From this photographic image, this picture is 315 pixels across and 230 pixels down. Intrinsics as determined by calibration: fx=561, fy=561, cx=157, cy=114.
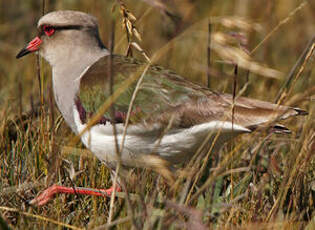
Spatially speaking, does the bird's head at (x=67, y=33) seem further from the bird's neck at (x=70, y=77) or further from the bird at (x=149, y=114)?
the bird at (x=149, y=114)

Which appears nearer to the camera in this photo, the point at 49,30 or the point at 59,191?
the point at 59,191

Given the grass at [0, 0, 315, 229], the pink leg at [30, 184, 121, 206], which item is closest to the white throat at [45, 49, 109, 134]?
the grass at [0, 0, 315, 229]

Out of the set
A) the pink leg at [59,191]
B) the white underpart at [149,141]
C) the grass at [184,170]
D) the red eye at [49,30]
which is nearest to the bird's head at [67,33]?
the red eye at [49,30]

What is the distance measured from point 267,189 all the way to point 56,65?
1831 millimetres

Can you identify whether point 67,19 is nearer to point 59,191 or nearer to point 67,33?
point 67,33

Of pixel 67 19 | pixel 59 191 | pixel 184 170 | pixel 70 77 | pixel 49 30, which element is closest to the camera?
pixel 184 170

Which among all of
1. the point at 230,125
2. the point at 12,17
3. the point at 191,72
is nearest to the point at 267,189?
the point at 230,125

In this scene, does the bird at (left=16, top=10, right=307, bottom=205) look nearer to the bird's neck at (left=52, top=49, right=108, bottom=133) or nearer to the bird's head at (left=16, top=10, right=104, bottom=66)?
the bird's neck at (left=52, top=49, right=108, bottom=133)

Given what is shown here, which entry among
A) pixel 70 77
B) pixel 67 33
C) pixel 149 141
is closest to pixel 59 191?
pixel 149 141

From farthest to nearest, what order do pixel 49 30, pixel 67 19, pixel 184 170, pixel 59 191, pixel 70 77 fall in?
1. pixel 49 30
2. pixel 67 19
3. pixel 70 77
4. pixel 59 191
5. pixel 184 170

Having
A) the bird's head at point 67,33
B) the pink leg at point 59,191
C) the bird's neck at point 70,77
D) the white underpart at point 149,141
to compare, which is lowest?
the pink leg at point 59,191

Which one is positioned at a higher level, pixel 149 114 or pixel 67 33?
pixel 67 33

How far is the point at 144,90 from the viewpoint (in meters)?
3.72

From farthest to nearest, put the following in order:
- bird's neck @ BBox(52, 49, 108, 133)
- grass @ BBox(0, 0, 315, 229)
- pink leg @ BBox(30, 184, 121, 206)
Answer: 1. bird's neck @ BBox(52, 49, 108, 133)
2. pink leg @ BBox(30, 184, 121, 206)
3. grass @ BBox(0, 0, 315, 229)
